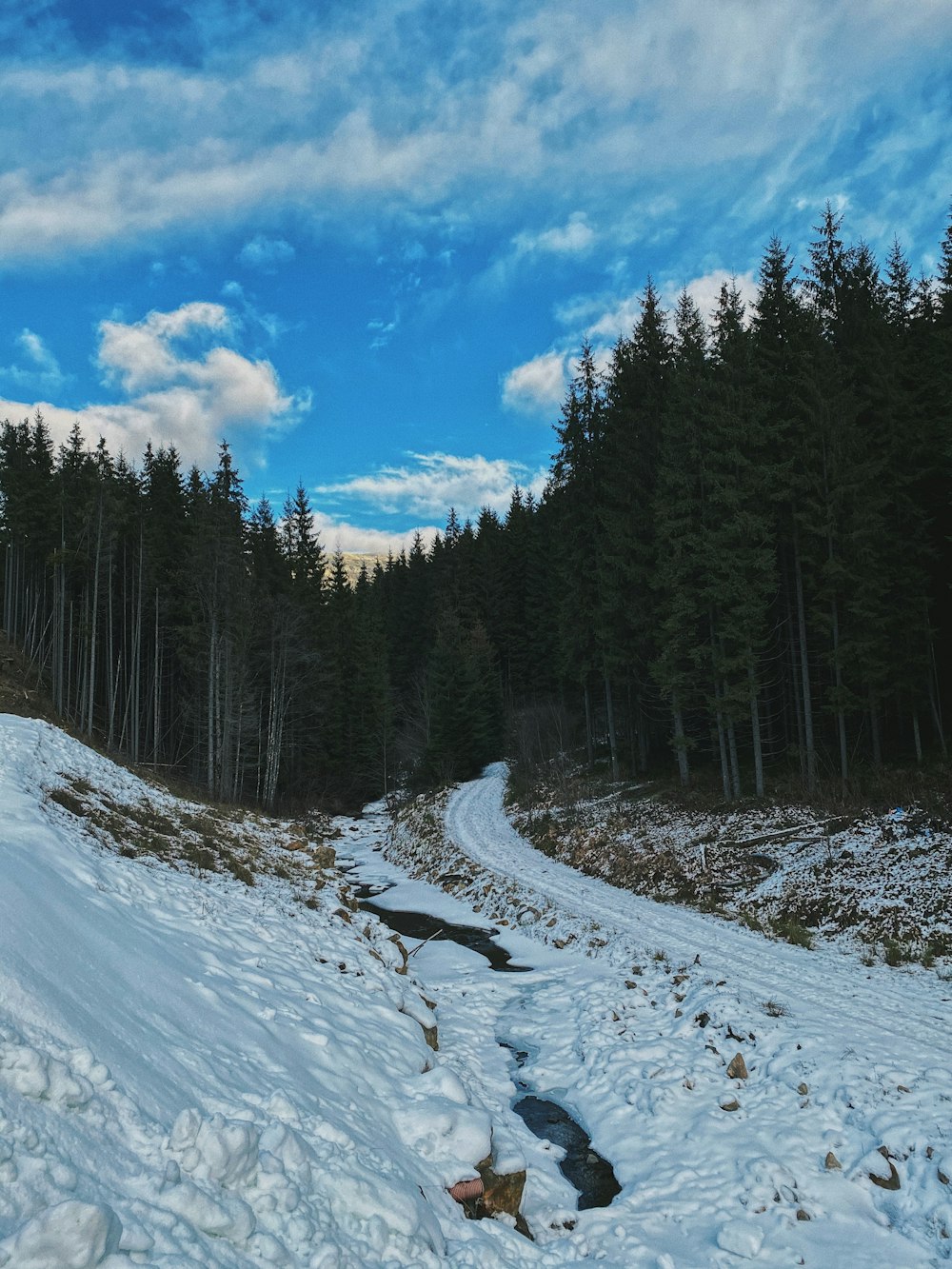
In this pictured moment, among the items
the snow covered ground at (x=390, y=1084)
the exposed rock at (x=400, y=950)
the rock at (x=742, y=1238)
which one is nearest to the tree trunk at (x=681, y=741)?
the snow covered ground at (x=390, y=1084)

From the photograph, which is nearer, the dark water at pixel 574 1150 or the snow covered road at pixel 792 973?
the dark water at pixel 574 1150

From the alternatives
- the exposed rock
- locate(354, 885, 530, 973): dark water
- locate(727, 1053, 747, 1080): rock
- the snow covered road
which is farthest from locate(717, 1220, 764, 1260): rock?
locate(354, 885, 530, 973): dark water

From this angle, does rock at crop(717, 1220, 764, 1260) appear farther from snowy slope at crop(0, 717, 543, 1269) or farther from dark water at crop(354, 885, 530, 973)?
dark water at crop(354, 885, 530, 973)

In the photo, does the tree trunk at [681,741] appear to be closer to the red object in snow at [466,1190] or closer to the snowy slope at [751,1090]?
the snowy slope at [751,1090]

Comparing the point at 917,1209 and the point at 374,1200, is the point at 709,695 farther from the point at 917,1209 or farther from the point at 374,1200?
the point at 374,1200

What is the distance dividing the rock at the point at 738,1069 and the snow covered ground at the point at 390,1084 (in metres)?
0.08

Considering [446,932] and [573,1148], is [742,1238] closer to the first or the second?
[573,1148]

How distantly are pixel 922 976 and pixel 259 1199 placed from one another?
1042cm

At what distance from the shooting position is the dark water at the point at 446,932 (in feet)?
45.9

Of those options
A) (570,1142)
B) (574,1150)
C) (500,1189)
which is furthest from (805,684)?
(500,1189)

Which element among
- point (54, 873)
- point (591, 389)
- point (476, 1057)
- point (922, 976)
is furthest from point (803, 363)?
point (54, 873)

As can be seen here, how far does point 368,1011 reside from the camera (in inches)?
341

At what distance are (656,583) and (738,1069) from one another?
1777cm

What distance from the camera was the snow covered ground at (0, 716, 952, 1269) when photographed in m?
3.98
